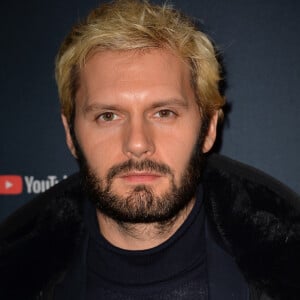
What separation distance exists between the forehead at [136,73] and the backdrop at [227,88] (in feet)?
0.84

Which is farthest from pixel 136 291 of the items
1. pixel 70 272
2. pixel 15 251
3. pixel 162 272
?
pixel 15 251

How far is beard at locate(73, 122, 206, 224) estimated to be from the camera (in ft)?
3.02

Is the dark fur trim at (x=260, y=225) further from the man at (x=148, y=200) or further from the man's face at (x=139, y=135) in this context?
the man's face at (x=139, y=135)

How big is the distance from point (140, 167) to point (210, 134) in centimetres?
27

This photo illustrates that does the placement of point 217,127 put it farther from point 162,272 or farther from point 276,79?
point 162,272

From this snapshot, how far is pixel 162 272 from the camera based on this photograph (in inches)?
37.1

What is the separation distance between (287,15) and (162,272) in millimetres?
758

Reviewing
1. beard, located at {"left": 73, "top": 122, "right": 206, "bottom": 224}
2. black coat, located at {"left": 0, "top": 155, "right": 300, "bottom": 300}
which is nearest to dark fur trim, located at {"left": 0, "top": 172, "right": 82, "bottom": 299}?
black coat, located at {"left": 0, "top": 155, "right": 300, "bottom": 300}

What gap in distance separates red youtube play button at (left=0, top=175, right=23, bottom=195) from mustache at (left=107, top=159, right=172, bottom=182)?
48 centimetres

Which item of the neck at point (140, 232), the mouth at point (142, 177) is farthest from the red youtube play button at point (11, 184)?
the mouth at point (142, 177)

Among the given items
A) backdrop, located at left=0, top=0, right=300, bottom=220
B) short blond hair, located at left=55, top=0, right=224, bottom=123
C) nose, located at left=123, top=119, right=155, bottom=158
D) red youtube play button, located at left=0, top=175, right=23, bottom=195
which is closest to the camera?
nose, located at left=123, top=119, right=155, bottom=158

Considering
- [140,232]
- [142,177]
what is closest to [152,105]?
[142,177]

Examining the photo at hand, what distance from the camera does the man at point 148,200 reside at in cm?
92

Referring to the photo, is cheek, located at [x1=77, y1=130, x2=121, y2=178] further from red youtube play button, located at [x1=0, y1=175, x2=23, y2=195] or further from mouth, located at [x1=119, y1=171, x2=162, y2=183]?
red youtube play button, located at [x1=0, y1=175, x2=23, y2=195]
